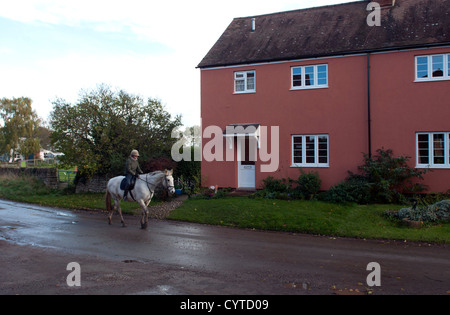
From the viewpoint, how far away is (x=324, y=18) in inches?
794

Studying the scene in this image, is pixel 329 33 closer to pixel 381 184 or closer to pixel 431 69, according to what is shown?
pixel 431 69

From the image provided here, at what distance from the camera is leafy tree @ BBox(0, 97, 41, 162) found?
193 feet

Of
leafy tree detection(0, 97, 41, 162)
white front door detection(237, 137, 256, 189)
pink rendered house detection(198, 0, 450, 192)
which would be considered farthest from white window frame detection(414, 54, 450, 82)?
leafy tree detection(0, 97, 41, 162)

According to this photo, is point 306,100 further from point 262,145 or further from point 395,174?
point 395,174

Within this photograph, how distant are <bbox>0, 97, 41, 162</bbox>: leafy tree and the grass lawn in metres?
52.6

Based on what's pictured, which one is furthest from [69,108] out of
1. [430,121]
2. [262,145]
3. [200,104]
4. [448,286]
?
[448,286]

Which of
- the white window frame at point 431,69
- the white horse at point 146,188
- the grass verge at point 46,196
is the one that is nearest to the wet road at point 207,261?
the white horse at point 146,188

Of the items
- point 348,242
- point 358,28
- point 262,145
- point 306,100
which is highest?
point 358,28

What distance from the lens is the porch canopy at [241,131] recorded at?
59.8 feet

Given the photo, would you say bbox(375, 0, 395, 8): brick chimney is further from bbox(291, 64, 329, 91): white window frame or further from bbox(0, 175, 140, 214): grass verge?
bbox(0, 175, 140, 214): grass verge

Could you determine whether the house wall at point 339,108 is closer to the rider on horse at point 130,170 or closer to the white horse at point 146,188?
the white horse at point 146,188

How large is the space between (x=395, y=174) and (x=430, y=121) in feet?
9.46
